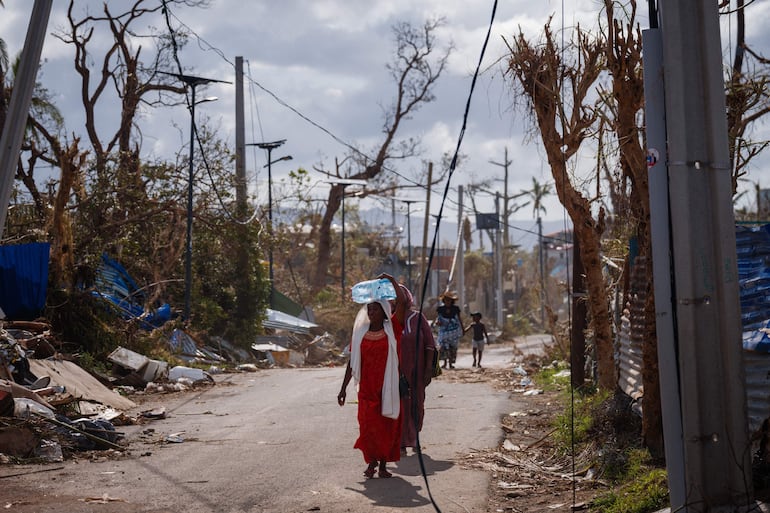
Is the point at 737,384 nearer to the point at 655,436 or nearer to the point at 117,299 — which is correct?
the point at 655,436

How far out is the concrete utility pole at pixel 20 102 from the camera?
31.6 ft

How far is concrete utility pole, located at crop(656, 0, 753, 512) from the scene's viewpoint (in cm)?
499

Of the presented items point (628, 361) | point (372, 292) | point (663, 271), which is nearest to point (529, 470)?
point (372, 292)

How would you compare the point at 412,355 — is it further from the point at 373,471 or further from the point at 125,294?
the point at 125,294

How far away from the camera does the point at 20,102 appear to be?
9.70m

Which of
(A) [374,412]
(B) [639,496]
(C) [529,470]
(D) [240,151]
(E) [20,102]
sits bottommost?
(C) [529,470]

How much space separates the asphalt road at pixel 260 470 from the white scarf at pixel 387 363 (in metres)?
0.65

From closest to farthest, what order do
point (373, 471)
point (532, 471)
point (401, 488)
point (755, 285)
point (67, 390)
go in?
point (401, 488)
point (373, 471)
point (755, 285)
point (532, 471)
point (67, 390)

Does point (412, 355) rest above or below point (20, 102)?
below

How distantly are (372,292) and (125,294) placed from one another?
550 inches

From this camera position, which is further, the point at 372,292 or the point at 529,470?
the point at 529,470

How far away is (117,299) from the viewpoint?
19875 mm

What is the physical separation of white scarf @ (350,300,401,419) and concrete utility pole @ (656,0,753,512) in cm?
374

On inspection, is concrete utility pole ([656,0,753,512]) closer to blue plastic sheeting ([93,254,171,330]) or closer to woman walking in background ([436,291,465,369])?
blue plastic sheeting ([93,254,171,330])
